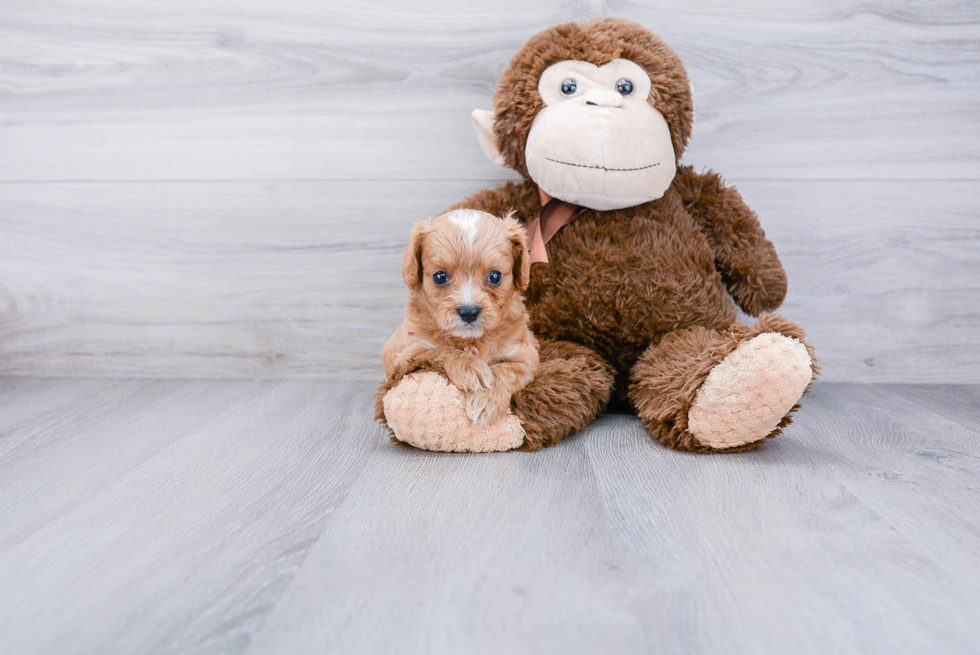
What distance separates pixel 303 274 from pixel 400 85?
Result: 0.42m

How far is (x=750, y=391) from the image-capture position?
2.78ft

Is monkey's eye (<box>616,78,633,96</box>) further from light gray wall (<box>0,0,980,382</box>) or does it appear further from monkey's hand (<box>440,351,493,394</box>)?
monkey's hand (<box>440,351,493,394</box>)

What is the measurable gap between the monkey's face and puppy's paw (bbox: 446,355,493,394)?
32 cm

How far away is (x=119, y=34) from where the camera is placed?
128cm

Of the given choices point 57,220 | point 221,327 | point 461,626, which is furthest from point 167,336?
point 461,626

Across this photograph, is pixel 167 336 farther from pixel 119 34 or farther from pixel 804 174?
pixel 804 174

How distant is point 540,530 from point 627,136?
0.59m

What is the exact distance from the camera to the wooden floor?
0.51 metres

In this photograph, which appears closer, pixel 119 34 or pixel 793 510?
pixel 793 510

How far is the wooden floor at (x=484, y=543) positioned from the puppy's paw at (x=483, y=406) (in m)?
0.06

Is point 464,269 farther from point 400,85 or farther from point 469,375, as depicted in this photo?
point 400,85

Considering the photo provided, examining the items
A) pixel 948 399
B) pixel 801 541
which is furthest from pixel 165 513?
pixel 948 399

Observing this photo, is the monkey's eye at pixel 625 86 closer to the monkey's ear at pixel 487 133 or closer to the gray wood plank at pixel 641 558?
the monkey's ear at pixel 487 133

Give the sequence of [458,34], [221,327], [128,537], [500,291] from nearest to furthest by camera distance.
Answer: [128,537]
[500,291]
[458,34]
[221,327]
